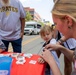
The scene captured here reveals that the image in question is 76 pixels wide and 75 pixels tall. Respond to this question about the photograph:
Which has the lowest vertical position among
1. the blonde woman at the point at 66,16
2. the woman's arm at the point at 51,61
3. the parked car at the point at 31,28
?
the parked car at the point at 31,28

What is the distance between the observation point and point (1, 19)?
324cm

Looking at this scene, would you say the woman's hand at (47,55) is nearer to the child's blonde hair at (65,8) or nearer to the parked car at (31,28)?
the child's blonde hair at (65,8)

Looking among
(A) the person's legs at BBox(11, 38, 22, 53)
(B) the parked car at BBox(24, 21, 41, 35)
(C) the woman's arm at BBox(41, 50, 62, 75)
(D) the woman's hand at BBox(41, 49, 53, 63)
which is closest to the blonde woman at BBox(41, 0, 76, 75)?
(C) the woman's arm at BBox(41, 50, 62, 75)

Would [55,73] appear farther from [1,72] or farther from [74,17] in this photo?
[74,17]

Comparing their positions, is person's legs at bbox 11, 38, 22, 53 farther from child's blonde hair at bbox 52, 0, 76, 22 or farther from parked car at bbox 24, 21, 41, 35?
parked car at bbox 24, 21, 41, 35

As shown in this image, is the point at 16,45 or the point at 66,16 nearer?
the point at 66,16

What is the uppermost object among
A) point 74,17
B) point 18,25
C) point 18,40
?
point 74,17

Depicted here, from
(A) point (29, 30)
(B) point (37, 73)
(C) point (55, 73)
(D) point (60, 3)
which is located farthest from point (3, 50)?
(A) point (29, 30)

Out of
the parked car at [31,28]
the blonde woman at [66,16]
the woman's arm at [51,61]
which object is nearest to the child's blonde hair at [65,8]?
the blonde woman at [66,16]

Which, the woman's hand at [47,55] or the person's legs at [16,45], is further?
the person's legs at [16,45]

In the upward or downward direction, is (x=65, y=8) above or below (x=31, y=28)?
above

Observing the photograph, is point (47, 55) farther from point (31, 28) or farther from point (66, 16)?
point (31, 28)

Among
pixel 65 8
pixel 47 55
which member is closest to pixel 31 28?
pixel 47 55

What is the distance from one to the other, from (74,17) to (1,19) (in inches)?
81.1
